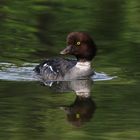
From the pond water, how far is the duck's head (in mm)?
491

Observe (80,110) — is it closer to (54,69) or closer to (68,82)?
(68,82)

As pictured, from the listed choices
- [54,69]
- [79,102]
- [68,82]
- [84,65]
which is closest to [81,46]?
[84,65]

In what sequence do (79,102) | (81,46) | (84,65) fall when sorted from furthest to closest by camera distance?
(84,65) → (81,46) → (79,102)

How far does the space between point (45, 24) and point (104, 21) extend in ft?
5.18

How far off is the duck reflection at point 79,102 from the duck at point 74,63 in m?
0.32

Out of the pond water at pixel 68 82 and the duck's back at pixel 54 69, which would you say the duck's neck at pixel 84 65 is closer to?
the duck's back at pixel 54 69

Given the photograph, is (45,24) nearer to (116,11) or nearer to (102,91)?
(116,11)

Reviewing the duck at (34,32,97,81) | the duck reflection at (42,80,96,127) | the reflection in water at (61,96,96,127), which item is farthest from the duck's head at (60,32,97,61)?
the reflection in water at (61,96,96,127)

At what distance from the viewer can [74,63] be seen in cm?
1789

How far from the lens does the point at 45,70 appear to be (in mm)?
17703

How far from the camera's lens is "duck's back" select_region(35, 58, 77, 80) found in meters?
17.6

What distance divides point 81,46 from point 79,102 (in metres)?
2.72

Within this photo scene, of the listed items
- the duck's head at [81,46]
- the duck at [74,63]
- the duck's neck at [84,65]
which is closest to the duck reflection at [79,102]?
the duck at [74,63]

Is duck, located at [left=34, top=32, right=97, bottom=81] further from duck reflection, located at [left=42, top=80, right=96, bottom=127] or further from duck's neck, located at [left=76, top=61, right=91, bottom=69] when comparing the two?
duck reflection, located at [left=42, top=80, right=96, bottom=127]
